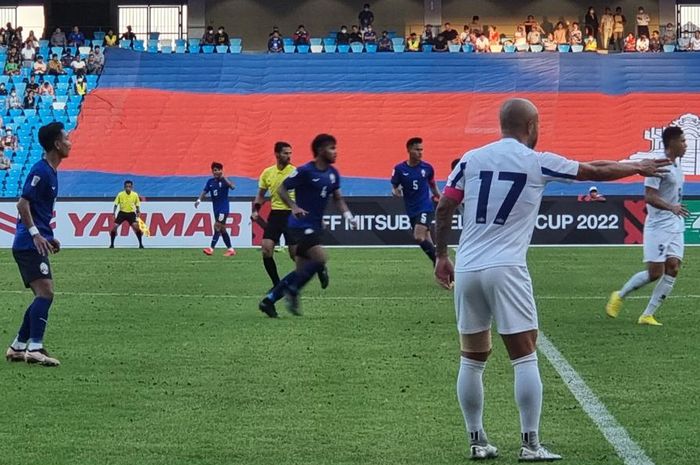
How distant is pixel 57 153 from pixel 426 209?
10035 millimetres

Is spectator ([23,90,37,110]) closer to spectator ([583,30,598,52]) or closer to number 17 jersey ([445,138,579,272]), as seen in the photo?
spectator ([583,30,598,52])

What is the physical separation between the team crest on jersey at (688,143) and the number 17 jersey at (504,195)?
3566 centimetres

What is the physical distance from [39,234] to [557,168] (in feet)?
17.0

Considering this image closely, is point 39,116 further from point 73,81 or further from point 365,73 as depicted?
point 365,73

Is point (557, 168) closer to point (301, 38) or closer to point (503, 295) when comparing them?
point (503, 295)

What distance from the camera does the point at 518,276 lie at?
6836 mm

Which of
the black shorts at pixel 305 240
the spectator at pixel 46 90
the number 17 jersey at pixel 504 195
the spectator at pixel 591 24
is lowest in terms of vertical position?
the black shorts at pixel 305 240

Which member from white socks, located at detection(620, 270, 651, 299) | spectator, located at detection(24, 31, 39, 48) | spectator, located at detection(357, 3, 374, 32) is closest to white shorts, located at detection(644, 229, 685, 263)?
white socks, located at detection(620, 270, 651, 299)

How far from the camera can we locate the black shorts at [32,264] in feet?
35.0

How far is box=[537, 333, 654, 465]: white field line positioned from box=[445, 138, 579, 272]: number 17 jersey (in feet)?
4.15

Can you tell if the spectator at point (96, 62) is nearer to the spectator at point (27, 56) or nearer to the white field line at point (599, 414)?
the spectator at point (27, 56)

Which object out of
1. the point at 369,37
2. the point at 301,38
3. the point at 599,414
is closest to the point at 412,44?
the point at 369,37

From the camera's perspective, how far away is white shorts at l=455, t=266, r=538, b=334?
6801 mm

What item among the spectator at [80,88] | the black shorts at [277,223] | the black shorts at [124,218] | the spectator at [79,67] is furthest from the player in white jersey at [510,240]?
the spectator at [79,67]
